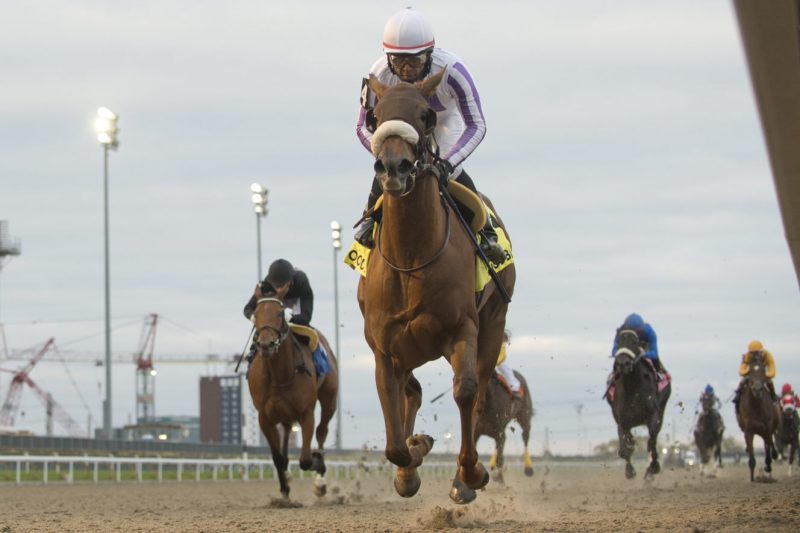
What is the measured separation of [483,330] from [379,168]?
3004mm

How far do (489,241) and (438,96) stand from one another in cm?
129

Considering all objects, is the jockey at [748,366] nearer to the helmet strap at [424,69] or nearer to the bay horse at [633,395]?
the bay horse at [633,395]

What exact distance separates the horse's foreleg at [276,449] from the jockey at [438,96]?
7317 millimetres

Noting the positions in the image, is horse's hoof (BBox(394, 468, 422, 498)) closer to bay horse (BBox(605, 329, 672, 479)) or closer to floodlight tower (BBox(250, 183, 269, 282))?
bay horse (BBox(605, 329, 672, 479))

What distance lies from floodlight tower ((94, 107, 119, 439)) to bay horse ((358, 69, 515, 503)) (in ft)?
89.7

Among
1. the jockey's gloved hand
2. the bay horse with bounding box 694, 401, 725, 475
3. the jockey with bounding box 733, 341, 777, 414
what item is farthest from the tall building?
the jockey's gloved hand

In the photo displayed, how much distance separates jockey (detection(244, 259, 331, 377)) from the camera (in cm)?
1788

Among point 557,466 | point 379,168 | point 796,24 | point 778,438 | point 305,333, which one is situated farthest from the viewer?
point 557,466

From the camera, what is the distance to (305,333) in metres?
18.4

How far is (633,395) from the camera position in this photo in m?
22.1

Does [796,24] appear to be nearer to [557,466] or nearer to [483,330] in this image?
[483,330]

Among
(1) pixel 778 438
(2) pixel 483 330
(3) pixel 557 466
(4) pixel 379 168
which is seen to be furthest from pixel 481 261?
(3) pixel 557 466

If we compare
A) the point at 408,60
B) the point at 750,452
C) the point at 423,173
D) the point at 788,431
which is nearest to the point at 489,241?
the point at 423,173

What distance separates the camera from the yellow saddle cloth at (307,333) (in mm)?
18312
